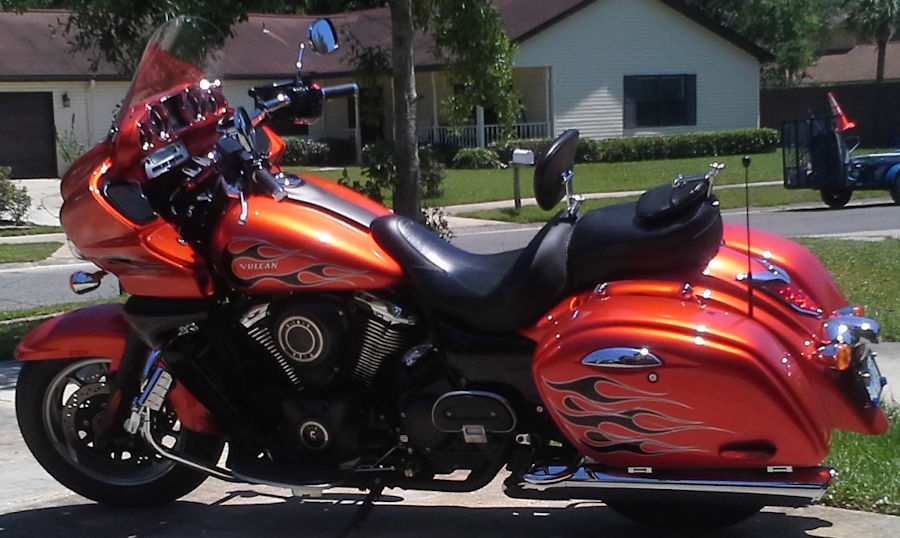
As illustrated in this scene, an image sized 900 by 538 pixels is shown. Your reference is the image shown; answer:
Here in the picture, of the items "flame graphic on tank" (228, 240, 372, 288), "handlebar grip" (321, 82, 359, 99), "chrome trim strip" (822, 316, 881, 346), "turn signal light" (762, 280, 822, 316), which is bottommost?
"chrome trim strip" (822, 316, 881, 346)

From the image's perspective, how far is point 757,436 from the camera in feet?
13.5

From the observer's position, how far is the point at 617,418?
4.23 m

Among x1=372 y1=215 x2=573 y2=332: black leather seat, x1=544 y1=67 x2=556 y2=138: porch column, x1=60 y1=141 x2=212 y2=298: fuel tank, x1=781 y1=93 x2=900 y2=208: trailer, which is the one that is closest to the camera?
x1=372 y1=215 x2=573 y2=332: black leather seat

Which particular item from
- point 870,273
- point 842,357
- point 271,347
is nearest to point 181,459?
point 271,347

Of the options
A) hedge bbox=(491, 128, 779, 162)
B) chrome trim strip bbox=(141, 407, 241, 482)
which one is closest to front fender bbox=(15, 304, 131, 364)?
chrome trim strip bbox=(141, 407, 241, 482)

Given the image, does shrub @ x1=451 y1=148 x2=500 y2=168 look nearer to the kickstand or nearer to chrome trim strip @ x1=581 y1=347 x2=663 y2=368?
the kickstand

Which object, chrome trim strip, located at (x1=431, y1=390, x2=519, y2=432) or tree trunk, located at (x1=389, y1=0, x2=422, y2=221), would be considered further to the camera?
tree trunk, located at (x1=389, y1=0, x2=422, y2=221)

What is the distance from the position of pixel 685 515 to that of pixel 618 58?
104ft

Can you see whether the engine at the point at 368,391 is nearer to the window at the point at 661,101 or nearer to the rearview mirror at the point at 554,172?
the rearview mirror at the point at 554,172

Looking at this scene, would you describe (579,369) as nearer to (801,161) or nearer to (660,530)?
(660,530)

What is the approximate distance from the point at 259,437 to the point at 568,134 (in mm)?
1757

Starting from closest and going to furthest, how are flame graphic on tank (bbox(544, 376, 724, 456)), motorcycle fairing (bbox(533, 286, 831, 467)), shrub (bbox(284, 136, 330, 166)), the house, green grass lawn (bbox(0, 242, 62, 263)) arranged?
motorcycle fairing (bbox(533, 286, 831, 467)) < flame graphic on tank (bbox(544, 376, 724, 456)) < green grass lawn (bbox(0, 242, 62, 263)) < the house < shrub (bbox(284, 136, 330, 166))

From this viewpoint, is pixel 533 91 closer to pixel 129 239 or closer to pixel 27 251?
pixel 27 251

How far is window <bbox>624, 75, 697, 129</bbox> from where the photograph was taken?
3612cm
